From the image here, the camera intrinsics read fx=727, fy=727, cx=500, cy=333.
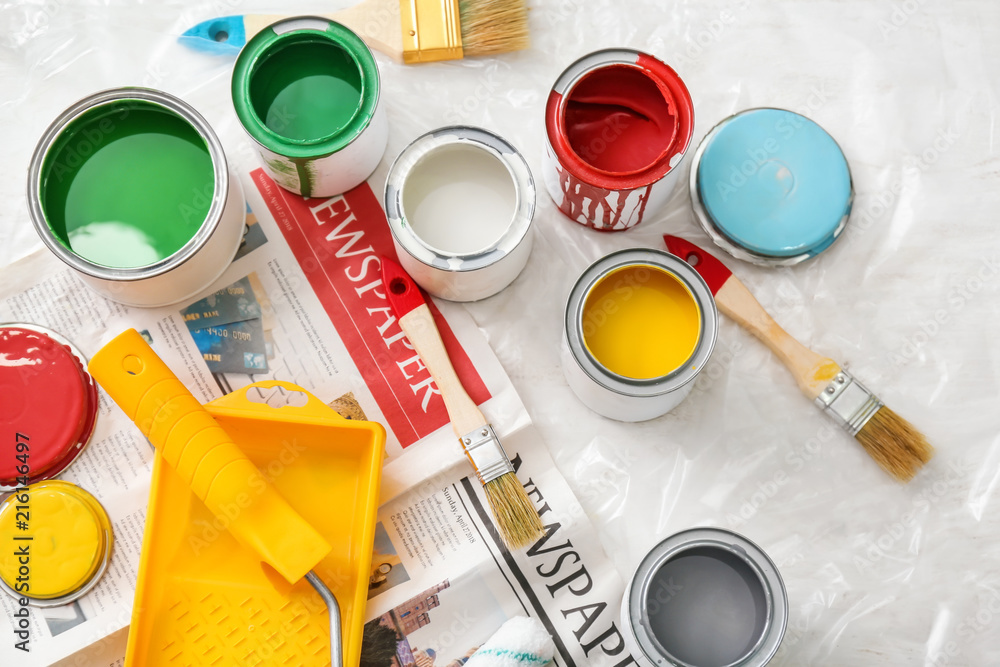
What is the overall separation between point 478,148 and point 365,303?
242mm

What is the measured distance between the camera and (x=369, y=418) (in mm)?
910

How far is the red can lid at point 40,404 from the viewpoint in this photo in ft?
2.85

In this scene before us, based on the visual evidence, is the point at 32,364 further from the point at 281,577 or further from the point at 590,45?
the point at 590,45

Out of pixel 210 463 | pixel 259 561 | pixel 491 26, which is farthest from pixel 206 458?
pixel 491 26

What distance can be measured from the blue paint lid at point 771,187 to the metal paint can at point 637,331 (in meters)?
0.13

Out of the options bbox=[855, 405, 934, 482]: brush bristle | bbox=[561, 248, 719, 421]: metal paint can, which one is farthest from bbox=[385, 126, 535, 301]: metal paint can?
bbox=[855, 405, 934, 482]: brush bristle

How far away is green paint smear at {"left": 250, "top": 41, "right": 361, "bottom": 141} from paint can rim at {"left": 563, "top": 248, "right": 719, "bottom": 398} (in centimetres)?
35

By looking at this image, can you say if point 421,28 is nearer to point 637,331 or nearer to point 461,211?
point 461,211

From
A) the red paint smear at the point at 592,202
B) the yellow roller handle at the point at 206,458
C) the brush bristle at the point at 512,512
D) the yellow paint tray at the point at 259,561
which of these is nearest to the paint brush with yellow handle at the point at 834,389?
the red paint smear at the point at 592,202

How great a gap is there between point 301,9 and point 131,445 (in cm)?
60

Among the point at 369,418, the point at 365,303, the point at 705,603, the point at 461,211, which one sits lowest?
the point at 705,603

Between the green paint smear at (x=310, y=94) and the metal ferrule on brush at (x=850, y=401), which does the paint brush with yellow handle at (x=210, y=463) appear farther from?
the metal ferrule on brush at (x=850, y=401)

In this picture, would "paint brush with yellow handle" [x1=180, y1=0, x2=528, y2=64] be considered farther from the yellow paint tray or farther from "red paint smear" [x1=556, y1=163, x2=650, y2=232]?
the yellow paint tray

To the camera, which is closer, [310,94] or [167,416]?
[167,416]
